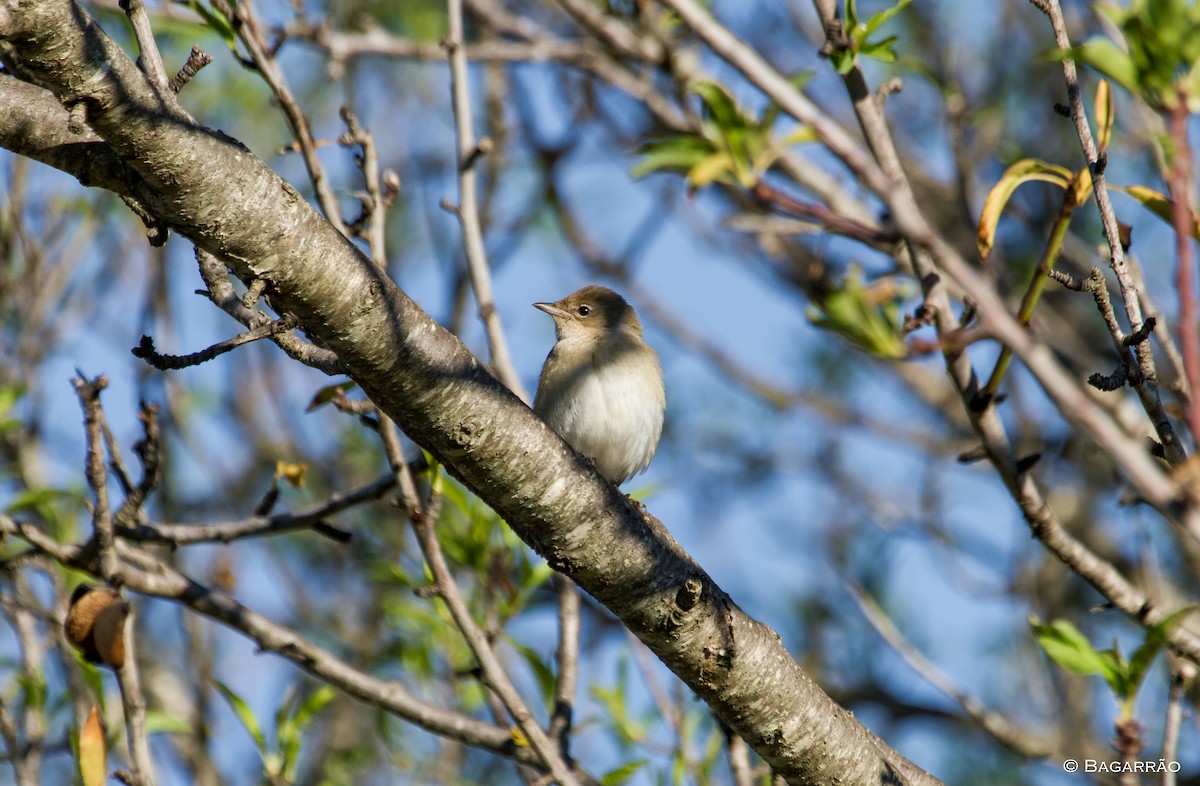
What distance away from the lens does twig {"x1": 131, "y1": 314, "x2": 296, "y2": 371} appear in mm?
2585

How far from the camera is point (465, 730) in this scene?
13.2 ft

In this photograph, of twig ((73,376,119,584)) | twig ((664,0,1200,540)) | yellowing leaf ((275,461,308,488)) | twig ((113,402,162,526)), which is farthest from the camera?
yellowing leaf ((275,461,308,488))

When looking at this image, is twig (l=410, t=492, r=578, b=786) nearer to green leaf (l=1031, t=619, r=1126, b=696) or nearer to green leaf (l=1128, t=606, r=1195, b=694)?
green leaf (l=1031, t=619, r=1126, b=696)

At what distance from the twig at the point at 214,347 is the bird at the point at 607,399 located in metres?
2.45

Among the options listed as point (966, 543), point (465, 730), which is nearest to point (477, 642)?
point (465, 730)

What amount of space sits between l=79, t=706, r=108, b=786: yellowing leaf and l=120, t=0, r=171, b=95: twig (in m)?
1.51

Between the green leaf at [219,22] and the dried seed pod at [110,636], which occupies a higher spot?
the green leaf at [219,22]

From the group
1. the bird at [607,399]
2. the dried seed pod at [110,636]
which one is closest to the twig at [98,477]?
the dried seed pod at [110,636]

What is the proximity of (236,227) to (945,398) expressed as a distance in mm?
6257

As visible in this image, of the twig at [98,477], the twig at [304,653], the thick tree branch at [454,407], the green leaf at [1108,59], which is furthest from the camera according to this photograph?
the twig at [304,653]

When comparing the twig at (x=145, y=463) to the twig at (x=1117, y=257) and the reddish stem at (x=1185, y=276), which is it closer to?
the twig at (x=1117, y=257)

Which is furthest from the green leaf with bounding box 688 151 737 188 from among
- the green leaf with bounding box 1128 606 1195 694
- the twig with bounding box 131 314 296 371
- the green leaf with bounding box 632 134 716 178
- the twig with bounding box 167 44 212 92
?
the green leaf with bounding box 1128 606 1195 694

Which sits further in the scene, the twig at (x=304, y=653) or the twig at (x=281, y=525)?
the twig at (x=281, y=525)

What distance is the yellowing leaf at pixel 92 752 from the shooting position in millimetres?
2869
